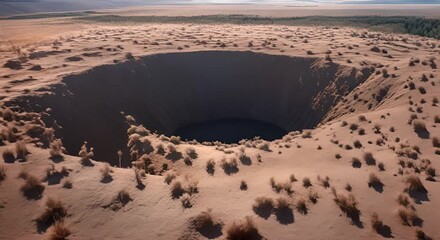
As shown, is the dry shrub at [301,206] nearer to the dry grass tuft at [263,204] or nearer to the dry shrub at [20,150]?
the dry grass tuft at [263,204]

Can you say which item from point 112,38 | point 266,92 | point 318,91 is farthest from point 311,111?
point 112,38

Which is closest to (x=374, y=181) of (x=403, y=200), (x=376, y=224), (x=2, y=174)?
(x=403, y=200)

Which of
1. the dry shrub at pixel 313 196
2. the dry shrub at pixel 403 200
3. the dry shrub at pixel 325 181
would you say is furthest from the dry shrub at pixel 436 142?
the dry shrub at pixel 313 196

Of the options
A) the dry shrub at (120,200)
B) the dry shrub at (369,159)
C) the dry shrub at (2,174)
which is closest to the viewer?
the dry shrub at (120,200)

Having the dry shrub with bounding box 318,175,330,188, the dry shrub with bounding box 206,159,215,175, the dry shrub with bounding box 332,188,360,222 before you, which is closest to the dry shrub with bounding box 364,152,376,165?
the dry shrub with bounding box 318,175,330,188

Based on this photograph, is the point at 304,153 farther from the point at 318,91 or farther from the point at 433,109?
the point at 318,91

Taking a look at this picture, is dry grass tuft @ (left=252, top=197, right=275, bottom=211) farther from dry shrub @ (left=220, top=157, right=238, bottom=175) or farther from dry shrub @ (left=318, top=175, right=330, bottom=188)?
dry shrub @ (left=220, top=157, right=238, bottom=175)

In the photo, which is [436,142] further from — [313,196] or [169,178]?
[169,178]
